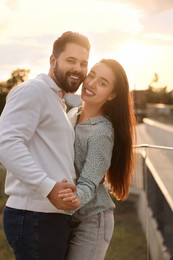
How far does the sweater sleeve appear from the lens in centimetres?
A: 209

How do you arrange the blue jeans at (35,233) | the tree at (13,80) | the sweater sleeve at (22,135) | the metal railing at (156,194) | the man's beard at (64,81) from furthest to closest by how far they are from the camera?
1. the tree at (13,80)
2. the metal railing at (156,194)
3. the man's beard at (64,81)
4. the blue jeans at (35,233)
5. the sweater sleeve at (22,135)

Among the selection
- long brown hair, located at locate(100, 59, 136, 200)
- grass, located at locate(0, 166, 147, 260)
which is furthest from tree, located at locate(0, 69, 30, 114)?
long brown hair, located at locate(100, 59, 136, 200)

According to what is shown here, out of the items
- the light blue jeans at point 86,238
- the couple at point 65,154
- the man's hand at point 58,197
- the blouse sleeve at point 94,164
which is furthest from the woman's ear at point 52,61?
the light blue jeans at point 86,238

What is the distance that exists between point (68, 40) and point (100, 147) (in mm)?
449

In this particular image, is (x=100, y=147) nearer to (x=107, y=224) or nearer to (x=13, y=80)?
(x=107, y=224)

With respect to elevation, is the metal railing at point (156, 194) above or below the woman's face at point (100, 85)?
below

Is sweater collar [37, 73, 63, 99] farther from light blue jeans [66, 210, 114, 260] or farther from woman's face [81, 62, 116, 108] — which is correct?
light blue jeans [66, 210, 114, 260]

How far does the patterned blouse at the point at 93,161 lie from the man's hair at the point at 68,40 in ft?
1.05

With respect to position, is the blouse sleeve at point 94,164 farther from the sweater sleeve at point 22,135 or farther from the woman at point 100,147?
the sweater sleeve at point 22,135

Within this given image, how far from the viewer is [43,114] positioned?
220 centimetres

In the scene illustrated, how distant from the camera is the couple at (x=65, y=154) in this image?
83.7 inches

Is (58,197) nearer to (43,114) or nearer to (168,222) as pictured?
(43,114)

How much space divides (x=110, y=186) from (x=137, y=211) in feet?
5.41

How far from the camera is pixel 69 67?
236cm
